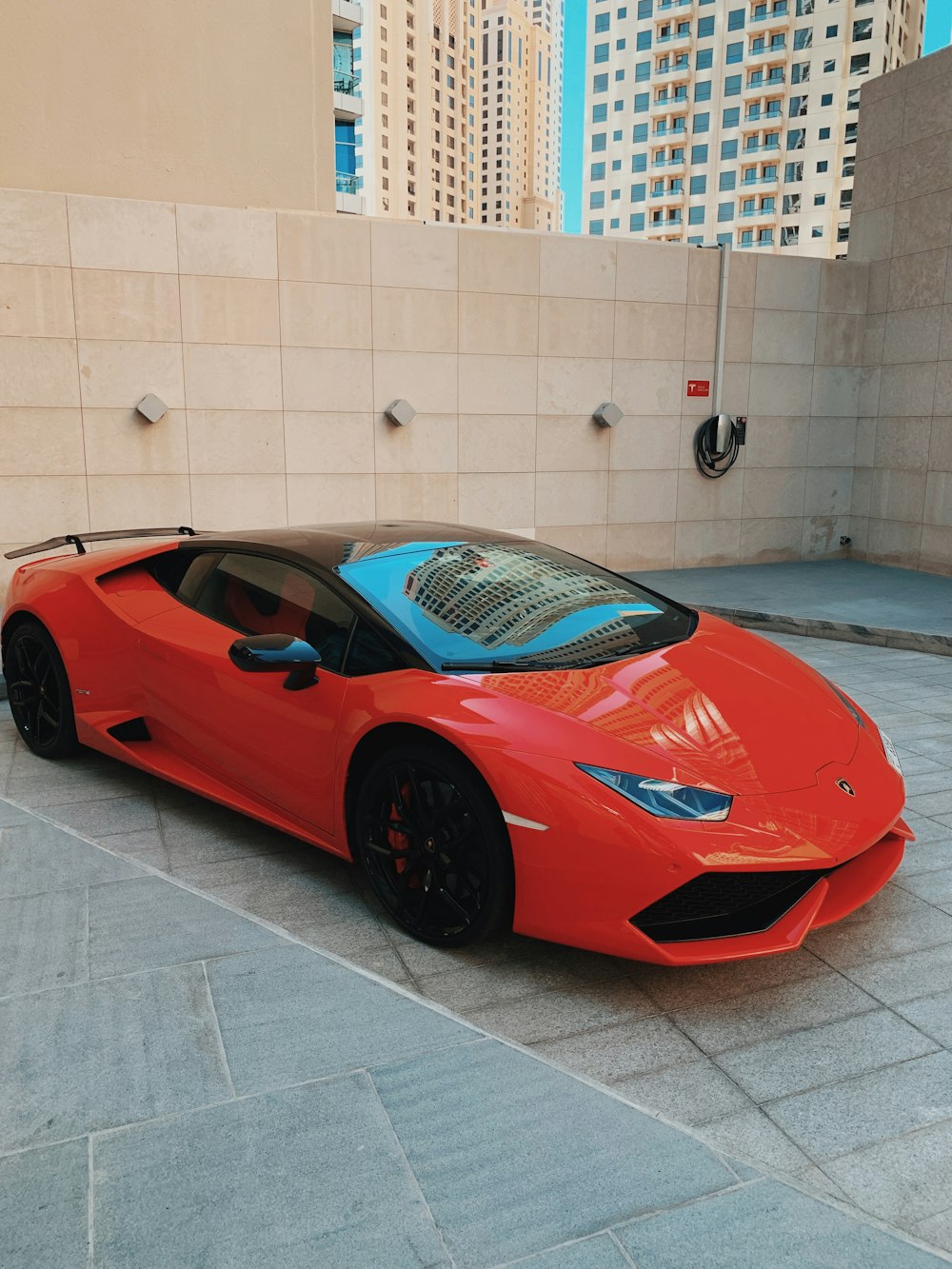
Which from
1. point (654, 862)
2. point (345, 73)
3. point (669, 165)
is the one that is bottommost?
point (654, 862)

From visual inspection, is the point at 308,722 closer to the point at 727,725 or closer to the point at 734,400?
the point at 727,725

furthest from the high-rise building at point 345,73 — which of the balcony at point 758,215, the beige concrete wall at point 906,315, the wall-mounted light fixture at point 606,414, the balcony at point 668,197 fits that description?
the balcony at point 758,215

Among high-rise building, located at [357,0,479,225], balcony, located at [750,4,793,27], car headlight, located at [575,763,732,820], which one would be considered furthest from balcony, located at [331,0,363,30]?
high-rise building, located at [357,0,479,225]

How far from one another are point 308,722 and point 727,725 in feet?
4.61

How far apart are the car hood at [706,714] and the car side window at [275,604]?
0.69 meters

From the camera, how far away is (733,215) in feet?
268

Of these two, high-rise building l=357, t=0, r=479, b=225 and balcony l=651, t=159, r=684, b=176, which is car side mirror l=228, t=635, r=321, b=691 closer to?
balcony l=651, t=159, r=684, b=176

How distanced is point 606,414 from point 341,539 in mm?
7169

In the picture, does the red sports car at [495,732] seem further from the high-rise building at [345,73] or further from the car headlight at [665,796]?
the high-rise building at [345,73]

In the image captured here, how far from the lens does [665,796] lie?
8.59 feet

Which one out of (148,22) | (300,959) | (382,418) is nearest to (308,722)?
(300,959)

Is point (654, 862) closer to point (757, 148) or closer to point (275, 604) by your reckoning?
point (275, 604)

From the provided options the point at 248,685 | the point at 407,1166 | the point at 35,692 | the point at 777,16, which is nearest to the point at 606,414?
the point at 35,692

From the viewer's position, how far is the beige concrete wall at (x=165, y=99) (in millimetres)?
9547
